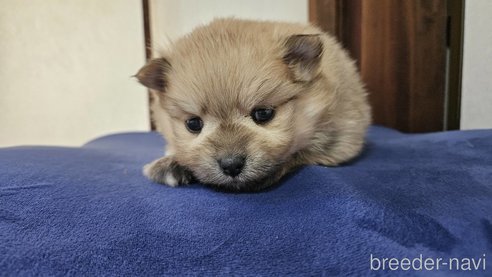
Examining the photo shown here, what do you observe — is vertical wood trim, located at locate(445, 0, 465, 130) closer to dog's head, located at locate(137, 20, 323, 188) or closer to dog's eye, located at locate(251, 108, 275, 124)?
dog's head, located at locate(137, 20, 323, 188)

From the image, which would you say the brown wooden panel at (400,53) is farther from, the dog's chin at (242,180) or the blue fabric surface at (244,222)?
the dog's chin at (242,180)

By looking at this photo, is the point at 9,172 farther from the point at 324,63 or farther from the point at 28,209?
the point at 324,63

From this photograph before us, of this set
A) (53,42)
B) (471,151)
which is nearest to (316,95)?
(471,151)

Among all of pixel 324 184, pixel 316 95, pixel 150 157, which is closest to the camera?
pixel 324 184

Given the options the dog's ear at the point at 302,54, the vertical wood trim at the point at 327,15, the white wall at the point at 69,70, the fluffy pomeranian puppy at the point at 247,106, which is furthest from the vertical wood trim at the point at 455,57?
the white wall at the point at 69,70

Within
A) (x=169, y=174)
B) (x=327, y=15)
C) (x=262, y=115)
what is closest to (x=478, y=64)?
(x=327, y=15)

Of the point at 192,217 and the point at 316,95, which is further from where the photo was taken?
the point at 316,95

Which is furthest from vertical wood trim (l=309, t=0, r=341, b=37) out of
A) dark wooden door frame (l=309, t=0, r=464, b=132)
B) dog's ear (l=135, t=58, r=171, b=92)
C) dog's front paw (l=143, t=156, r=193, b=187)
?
dog's front paw (l=143, t=156, r=193, b=187)
